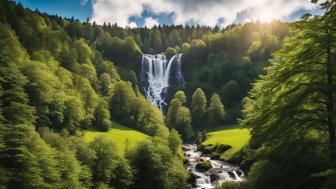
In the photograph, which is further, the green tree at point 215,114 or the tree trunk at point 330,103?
the green tree at point 215,114

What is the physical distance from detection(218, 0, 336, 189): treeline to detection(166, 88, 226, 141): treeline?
8492cm

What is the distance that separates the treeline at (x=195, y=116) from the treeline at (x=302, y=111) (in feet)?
279

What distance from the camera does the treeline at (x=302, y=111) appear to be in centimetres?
2253

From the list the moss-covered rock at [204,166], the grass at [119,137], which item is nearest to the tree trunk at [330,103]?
the grass at [119,137]

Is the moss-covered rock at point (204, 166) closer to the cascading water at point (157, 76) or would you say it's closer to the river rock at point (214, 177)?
the river rock at point (214, 177)

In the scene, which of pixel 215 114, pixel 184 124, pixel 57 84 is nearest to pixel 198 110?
pixel 215 114

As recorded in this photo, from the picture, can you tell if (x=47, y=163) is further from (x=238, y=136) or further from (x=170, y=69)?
(x=170, y=69)

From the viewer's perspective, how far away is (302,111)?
77.6 feet

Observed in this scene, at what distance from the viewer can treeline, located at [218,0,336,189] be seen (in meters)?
22.5

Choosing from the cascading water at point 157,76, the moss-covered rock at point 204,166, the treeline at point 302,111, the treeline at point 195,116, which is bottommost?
the moss-covered rock at point 204,166

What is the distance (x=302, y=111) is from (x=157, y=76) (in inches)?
6133

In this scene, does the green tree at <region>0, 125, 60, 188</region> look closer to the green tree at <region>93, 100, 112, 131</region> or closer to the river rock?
the river rock

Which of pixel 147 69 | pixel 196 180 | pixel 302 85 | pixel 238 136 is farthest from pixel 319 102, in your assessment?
pixel 147 69

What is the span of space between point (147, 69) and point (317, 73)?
160705mm
